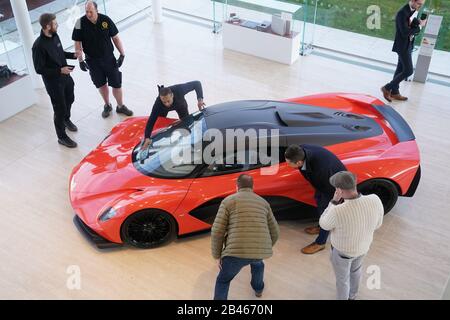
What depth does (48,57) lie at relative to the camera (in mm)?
6035

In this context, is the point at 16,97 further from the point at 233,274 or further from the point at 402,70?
the point at 402,70

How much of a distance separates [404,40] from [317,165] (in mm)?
3278

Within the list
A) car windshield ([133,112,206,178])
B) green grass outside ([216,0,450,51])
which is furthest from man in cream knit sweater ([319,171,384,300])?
green grass outside ([216,0,450,51])

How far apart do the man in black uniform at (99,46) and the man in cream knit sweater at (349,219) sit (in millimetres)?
3833

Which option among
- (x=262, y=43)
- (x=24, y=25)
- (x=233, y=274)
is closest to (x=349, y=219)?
(x=233, y=274)

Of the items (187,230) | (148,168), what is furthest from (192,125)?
(187,230)

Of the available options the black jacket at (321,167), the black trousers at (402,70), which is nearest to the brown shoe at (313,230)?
the black jacket at (321,167)

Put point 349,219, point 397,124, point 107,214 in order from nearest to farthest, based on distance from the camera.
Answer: point 349,219 → point 107,214 → point 397,124

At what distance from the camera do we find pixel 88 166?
5.38m

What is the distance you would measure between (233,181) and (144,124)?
5.21ft

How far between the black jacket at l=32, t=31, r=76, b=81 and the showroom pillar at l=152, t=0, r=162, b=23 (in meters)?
3.68

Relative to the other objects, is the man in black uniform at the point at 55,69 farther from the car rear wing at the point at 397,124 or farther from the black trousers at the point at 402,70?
the black trousers at the point at 402,70

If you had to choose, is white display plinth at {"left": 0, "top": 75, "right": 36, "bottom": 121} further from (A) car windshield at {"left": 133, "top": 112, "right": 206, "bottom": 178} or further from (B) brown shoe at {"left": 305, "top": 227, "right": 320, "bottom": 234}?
(B) brown shoe at {"left": 305, "top": 227, "right": 320, "bottom": 234}

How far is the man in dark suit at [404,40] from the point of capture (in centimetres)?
683
